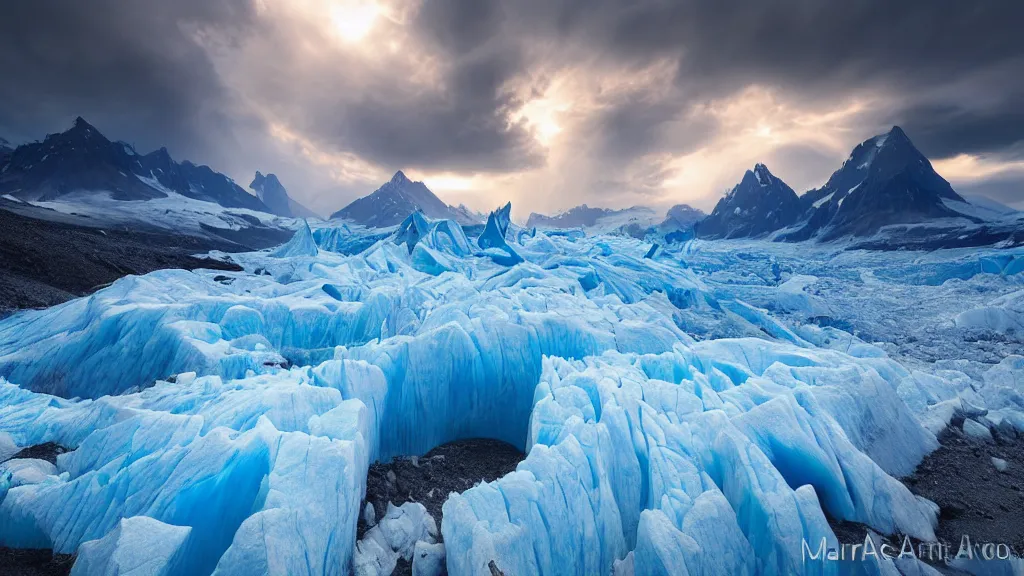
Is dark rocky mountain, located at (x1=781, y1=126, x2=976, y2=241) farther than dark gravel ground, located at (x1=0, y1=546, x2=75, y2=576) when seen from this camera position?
Yes

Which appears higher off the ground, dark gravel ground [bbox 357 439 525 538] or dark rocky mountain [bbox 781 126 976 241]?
dark rocky mountain [bbox 781 126 976 241]

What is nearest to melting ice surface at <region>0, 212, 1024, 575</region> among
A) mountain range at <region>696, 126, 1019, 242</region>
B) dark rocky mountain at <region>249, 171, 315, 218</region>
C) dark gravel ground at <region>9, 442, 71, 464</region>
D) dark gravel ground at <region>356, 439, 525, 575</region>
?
dark gravel ground at <region>9, 442, 71, 464</region>

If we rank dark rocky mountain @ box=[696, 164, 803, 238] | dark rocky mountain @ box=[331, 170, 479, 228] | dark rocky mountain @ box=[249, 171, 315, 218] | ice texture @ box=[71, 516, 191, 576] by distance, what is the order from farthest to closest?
1. dark rocky mountain @ box=[249, 171, 315, 218]
2. dark rocky mountain @ box=[331, 170, 479, 228]
3. dark rocky mountain @ box=[696, 164, 803, 238]
4. ice texture @ box=[71, 516, 191, 576]

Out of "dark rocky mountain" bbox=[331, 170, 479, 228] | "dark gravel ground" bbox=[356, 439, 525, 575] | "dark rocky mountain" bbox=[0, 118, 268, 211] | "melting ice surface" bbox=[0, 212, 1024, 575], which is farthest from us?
"dark rocky mountain" bbox=[331, 170, 479, 228]

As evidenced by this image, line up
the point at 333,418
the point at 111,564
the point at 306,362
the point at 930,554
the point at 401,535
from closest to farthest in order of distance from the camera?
the point at 111,564 < the point at 930,554 < the point at 401,535 < the point at 333,418 < the point at 306,362

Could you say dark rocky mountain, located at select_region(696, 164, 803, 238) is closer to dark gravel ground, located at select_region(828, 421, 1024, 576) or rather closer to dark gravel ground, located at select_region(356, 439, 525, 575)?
dark gravel ground, located at select_region(828, 421, 1024, 576)

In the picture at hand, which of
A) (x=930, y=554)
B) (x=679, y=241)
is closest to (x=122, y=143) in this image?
(x=679, y=241)

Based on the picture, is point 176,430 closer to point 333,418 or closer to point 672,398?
point 333,418
